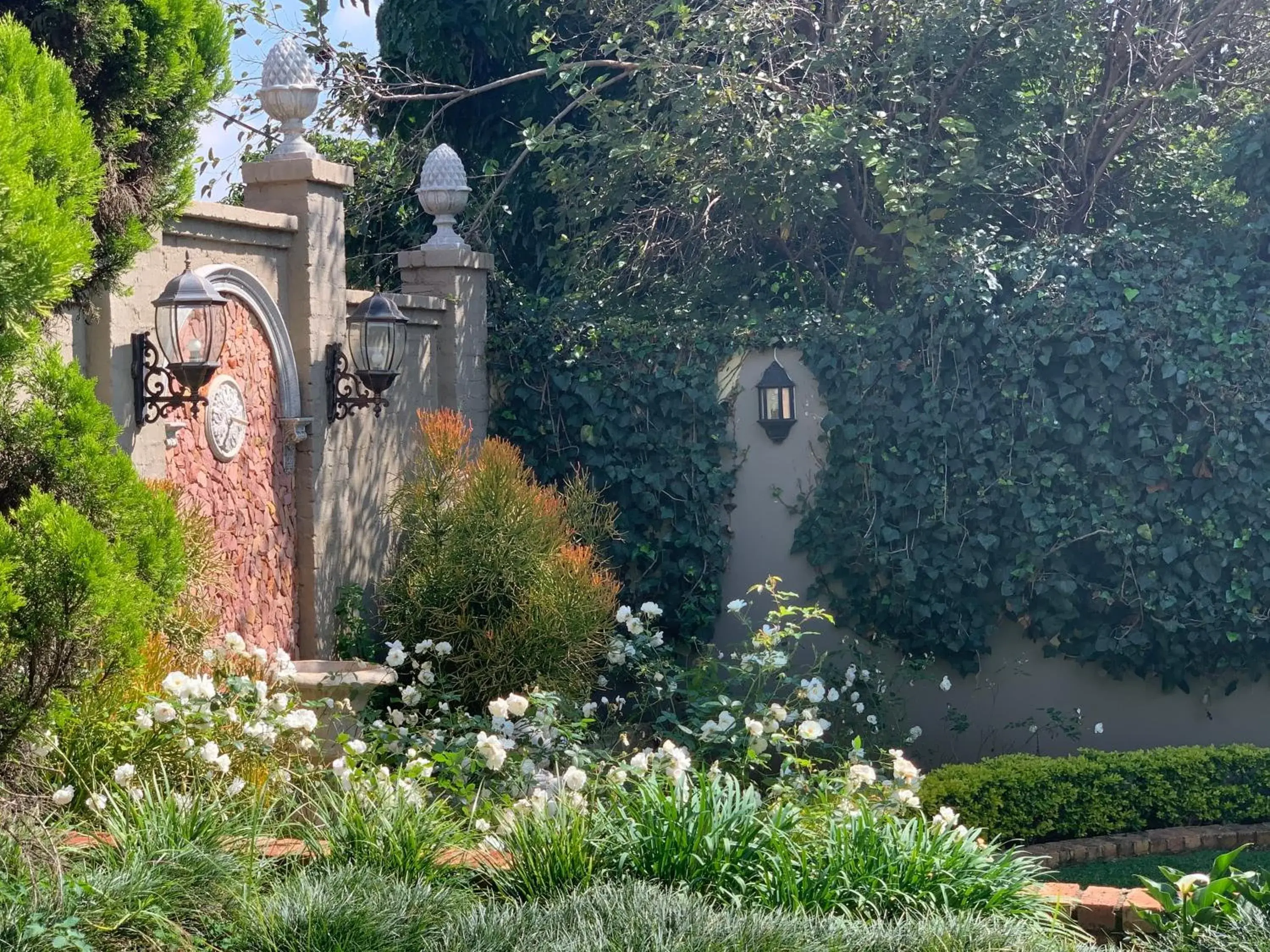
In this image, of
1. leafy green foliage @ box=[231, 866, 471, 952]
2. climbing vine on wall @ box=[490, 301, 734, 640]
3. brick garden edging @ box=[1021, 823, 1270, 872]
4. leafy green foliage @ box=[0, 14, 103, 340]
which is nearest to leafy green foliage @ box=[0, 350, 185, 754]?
leafy green foliage @ box=[0, 14, 103, 340]

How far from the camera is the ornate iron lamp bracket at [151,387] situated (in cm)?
524

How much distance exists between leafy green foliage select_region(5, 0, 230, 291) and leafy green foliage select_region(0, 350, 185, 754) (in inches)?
19.4

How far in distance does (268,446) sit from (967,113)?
4.81 metres

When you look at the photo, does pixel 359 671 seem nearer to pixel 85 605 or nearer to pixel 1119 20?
pixel 85 605

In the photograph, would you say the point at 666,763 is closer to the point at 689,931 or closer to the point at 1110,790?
the point at 689,931

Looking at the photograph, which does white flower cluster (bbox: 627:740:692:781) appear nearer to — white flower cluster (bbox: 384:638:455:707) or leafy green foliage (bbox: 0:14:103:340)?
white flower cluster (bbox: 384:638:455:707)

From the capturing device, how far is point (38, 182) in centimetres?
366

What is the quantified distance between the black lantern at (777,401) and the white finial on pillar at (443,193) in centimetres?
195

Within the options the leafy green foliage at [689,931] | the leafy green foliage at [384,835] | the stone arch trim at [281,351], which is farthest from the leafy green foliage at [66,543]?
the stone arch trim at [281,351]

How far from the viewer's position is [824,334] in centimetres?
772

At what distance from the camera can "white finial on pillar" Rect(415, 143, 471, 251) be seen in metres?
7.98

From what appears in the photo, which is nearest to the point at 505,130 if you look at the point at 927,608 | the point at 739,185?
the point at 739,185

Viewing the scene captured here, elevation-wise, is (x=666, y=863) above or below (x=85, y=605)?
below

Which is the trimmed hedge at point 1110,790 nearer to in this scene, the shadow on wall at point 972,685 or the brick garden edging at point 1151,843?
the brick garden edging at point 1151,843
